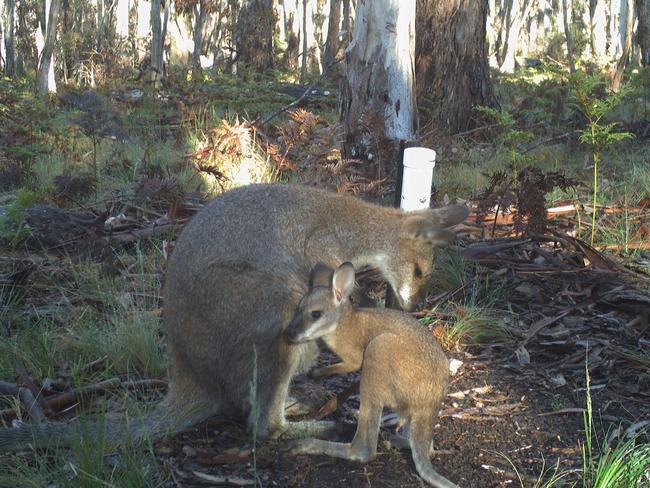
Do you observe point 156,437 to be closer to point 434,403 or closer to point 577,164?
point 434,403

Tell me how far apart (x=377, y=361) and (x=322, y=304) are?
1.28 ft

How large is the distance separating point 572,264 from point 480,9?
710 centimetres

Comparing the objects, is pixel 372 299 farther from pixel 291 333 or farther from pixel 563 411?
pixel 563 411

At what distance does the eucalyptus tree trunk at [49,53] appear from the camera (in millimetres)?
15523

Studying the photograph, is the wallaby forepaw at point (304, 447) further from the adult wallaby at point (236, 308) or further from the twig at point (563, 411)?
the twig at point (563, 411)

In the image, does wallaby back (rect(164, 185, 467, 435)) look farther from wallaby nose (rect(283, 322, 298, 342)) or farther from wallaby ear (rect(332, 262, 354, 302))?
wallaby ear (rect(332, 262, 354, 302))

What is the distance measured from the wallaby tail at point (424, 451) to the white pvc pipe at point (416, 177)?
196 centimetres

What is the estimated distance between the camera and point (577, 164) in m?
9.59

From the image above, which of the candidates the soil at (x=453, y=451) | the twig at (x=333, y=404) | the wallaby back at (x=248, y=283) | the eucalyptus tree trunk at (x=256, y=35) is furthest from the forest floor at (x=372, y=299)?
the eucalyptus tree trunk at (x=256, y=35)

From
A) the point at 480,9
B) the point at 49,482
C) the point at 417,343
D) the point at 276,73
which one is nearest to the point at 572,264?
the point at 417,343

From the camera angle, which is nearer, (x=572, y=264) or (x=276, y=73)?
(x=572, y=264)

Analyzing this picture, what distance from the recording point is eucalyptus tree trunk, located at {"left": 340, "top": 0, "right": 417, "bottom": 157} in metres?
8.00

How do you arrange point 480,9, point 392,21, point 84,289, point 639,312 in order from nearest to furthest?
point 639,312, point 84,289, point 392,21, point 480,9

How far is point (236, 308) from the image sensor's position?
356 centimetres
